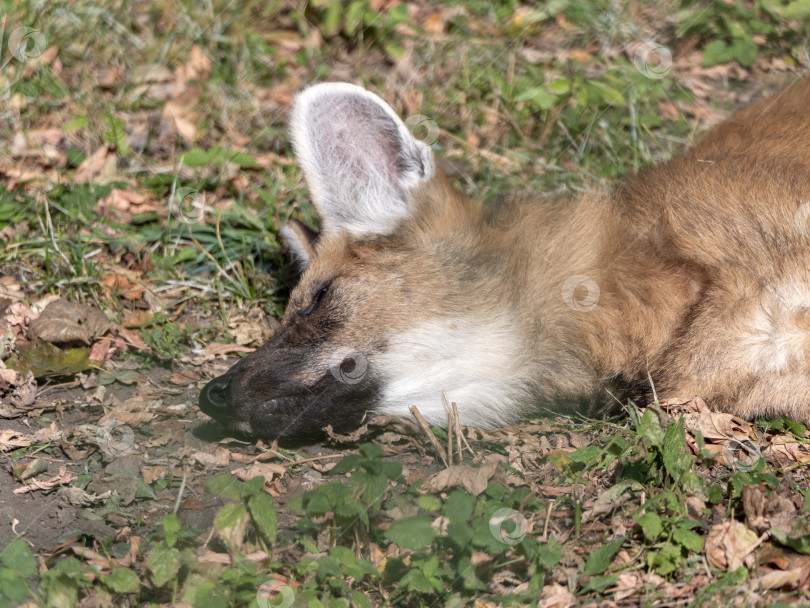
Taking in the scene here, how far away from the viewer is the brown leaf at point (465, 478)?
2645 mm

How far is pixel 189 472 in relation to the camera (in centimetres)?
304

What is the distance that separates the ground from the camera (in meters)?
2.36

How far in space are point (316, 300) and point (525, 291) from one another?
894mm

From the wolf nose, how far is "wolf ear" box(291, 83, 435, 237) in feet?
2.87

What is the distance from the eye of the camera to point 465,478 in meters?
2.66

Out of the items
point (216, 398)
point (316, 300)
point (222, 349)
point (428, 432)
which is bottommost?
point (222, 349)

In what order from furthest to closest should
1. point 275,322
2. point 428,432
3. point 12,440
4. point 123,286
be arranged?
1. point 123,286
2. point 275,322
3. point 12,440
4. point 428,432

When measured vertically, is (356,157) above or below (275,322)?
above

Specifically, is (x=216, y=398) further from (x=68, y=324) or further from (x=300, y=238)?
(x=68, y=324)

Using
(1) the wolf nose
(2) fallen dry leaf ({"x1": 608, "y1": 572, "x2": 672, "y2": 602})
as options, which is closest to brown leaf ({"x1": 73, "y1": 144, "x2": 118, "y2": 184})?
(1) the wolf nose

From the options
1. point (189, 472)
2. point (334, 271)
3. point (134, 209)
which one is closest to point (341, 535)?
point (189, 472)

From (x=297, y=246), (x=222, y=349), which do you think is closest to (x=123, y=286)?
(x=222, y=349)

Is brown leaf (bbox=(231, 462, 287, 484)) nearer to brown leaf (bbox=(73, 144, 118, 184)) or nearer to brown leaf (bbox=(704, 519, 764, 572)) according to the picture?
brown leaf (bbox=(704, 519, 764, 572))

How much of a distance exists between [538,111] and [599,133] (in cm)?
46
